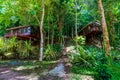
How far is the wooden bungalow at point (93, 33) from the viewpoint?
81.0 feet

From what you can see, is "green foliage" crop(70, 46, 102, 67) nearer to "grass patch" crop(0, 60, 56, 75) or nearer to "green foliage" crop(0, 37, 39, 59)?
"grass patch" crop(0, 60, 56, 75)

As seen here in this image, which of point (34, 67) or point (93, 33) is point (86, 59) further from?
point (93, 33)

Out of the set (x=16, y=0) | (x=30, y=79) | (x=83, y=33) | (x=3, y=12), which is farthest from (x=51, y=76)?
(x=83, y=33)

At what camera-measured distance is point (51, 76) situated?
9.70 meters

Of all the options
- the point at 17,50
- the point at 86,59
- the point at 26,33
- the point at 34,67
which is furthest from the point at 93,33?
the point at 34,67

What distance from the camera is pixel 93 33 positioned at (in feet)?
86.4

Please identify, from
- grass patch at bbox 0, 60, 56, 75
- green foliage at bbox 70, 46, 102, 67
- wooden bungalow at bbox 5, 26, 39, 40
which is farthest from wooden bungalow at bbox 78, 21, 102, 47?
green foliage at bbox 70, 46, 102, 67

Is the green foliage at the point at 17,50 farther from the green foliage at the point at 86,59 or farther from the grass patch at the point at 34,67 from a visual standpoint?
the green foliage at the point at 86,59

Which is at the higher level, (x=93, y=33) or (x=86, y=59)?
(x=93, y=33)

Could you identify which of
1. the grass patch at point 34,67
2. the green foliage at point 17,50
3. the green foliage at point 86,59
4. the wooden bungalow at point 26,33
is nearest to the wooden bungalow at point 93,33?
the wooden bungalow at point 26,33

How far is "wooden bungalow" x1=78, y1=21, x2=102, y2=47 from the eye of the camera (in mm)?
24703

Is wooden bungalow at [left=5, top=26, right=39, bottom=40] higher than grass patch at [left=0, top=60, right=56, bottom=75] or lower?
higher

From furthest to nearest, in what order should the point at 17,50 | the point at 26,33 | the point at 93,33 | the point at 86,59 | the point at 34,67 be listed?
1. the point at 93,33
2. the point at 26,33
3. the point at 17,50
4. the point at 34,67
5. the point at 86,59

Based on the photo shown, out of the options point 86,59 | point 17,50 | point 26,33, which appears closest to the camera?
point 86,59
